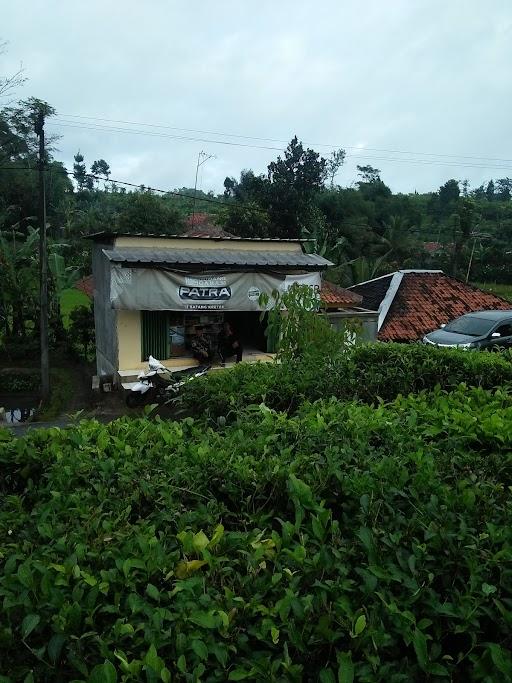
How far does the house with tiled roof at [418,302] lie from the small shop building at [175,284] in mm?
5306

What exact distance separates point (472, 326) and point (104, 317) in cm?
996

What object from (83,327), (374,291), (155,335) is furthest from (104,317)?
(374,291)

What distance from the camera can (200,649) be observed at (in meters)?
1.55

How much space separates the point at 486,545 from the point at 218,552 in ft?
3.16

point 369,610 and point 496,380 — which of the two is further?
point 496,380

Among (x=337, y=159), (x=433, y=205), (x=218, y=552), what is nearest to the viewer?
(x=218, y=552)

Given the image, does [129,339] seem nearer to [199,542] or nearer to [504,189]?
[199,542]

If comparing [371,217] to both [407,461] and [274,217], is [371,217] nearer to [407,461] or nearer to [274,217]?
[274,217]

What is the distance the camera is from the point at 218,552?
2.06m

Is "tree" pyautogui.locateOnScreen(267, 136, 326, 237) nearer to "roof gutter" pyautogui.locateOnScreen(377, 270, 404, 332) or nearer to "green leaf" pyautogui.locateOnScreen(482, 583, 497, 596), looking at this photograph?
"roof gutter" pyautogui.locateOnScreen(377, 270, 404, 332)

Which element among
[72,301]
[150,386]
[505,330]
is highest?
[72,301]

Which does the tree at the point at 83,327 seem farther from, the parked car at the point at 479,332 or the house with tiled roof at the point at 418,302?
the parked car at the point at 479,332

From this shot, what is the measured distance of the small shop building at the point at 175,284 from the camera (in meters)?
12.4

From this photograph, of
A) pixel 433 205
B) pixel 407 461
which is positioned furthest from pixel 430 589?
pixel 433 205
